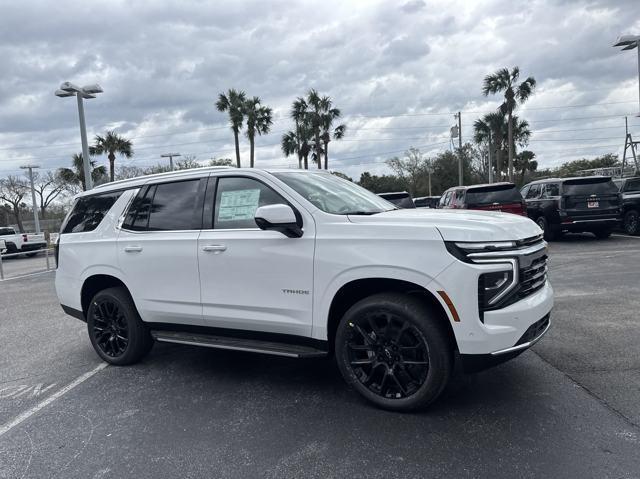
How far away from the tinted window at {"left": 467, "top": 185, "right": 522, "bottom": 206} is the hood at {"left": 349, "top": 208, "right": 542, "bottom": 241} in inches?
395

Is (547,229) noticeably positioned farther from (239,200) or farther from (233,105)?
(233,105)

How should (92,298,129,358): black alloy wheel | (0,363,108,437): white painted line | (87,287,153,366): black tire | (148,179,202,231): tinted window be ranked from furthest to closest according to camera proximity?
(92,298,129,358): black alloy wheel < (87,287,153,366): black tire < (148,179,202,231): tinted window < (0,363,108,437): white painted line

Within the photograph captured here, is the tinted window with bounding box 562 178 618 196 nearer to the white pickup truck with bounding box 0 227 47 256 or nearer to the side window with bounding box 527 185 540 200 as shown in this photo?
the side window with bounding box 527 185 540 200

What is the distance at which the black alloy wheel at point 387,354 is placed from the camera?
359 cm

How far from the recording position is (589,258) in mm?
10766

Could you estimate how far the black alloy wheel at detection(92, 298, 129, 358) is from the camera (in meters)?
5.10

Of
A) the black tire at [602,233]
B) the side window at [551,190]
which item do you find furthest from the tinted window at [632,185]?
the side window at [551,190]

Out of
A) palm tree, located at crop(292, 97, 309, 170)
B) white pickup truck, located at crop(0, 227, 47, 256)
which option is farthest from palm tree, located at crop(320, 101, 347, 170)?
white pickup truck, located at crop(0, 227, 47, 256)

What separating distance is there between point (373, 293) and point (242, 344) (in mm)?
1191

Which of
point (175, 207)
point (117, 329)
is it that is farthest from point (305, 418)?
point (117, 329)

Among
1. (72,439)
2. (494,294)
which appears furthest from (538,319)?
(72,439)

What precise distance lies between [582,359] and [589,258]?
23.0 ft

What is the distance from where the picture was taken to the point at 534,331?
354 centimetres

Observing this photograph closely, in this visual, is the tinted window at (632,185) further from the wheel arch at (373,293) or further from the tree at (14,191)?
the tree at (14,191)
